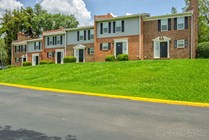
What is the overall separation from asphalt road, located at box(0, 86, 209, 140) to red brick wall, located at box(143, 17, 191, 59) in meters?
24.5

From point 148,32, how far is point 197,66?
14988 millimetres

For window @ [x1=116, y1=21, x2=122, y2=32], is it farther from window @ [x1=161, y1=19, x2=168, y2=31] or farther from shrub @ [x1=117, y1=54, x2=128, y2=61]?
window @ [x1=161, y1=19, x2=168, y2=31]

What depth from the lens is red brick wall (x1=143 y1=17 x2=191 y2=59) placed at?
33594 millimetres

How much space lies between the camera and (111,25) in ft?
127

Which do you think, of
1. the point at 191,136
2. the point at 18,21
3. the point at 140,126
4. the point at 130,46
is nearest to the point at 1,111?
the point at 140,126

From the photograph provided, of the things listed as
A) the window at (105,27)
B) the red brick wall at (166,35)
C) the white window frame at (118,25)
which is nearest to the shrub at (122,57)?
the red brick wall at (166,35)

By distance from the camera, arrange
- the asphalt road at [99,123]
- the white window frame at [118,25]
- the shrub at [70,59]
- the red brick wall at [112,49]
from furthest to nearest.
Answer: the shrub at [70,59]
the white window frame at [118,25]
the red brick wall at [112,49]
the asphalt road at [99,123]

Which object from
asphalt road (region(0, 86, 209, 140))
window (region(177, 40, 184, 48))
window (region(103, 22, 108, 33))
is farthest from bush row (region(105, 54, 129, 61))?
asphalt road (region(0, 86, 209, 140))

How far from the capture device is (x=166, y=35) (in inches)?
1375

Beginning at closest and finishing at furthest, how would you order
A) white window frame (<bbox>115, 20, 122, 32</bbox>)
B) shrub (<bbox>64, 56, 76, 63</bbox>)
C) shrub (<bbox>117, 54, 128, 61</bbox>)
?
shrub (<bbox>117, 54, 128, 61</bbox>) < white window frame (<bbox>115, 20, 122, 32</bbox>) < shrub (<bbox>64, 56, 76, 63</bbox>)

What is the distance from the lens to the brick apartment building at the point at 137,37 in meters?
33.8

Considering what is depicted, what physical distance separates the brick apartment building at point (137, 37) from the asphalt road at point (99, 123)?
24.9 m

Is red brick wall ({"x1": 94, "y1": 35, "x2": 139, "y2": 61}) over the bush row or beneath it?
over

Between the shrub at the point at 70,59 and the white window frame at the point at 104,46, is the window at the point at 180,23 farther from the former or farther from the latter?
the shrub at the point at 70,59
